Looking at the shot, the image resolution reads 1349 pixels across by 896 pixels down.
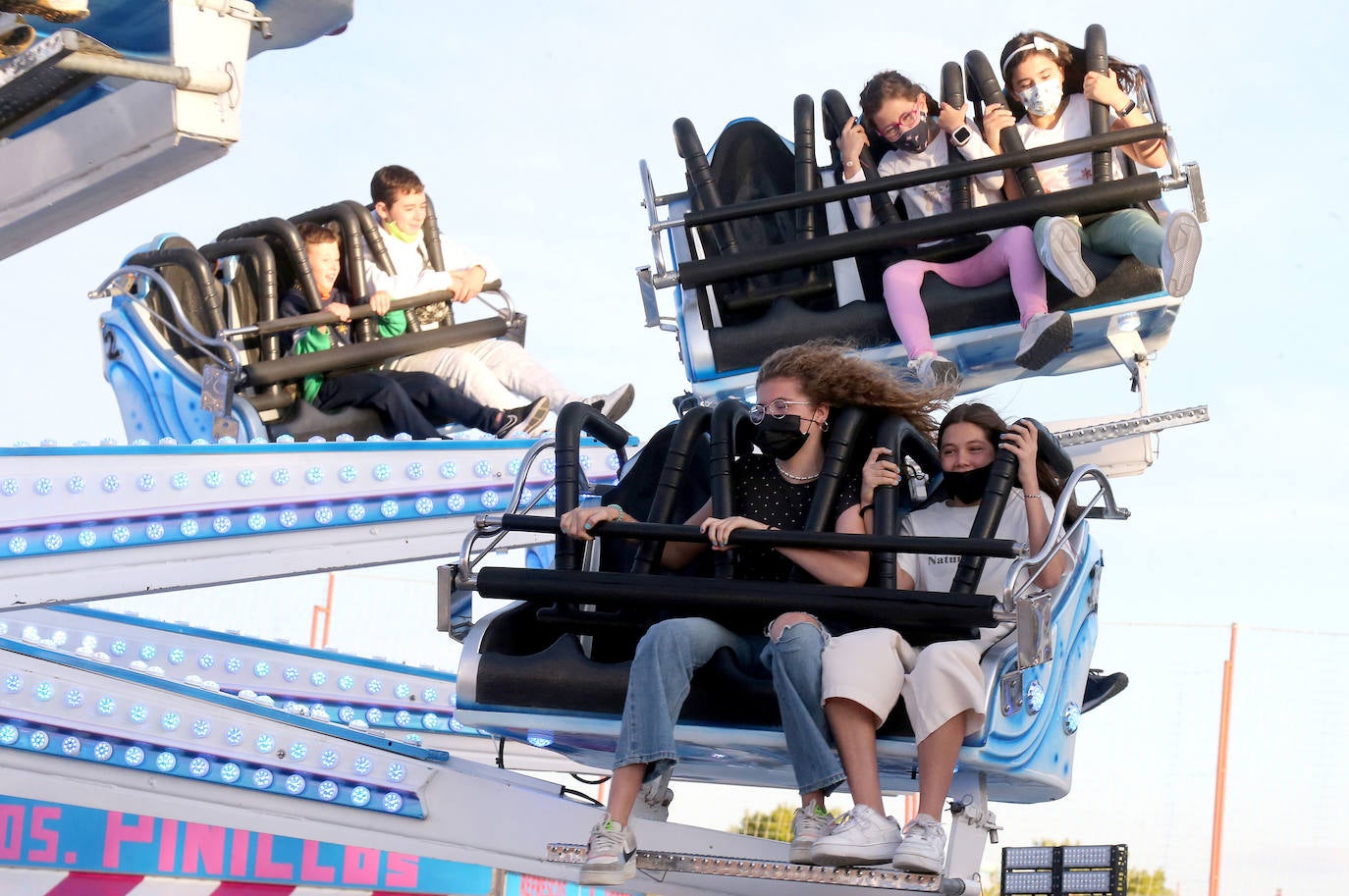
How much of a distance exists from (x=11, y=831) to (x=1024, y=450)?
2.65 meters

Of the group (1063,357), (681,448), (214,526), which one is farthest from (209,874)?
(1063,357)

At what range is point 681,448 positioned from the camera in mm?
3477

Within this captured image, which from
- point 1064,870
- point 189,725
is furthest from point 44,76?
point 1064,870

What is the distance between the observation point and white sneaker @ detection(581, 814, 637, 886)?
9.45 ft

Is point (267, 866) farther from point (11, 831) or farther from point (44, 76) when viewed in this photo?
point (44, 76)

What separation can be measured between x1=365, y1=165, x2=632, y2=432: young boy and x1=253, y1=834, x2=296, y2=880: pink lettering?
156cm

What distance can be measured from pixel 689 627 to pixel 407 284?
275 centimetres

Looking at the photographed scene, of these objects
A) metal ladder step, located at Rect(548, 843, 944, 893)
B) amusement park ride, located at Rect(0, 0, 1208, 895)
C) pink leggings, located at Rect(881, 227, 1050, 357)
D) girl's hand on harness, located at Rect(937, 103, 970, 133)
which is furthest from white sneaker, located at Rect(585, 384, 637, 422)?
metal ladder step, located at Rect(548, 843, 944, 893)

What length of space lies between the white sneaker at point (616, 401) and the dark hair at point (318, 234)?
1.25 metres

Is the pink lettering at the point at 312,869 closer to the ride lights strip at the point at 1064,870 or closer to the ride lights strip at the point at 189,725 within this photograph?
the ride lights strip at the point at 189,725

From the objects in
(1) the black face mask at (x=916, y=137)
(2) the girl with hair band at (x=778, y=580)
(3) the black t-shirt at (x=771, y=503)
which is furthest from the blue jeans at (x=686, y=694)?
(1) the black face mask at (x=916, y=137)

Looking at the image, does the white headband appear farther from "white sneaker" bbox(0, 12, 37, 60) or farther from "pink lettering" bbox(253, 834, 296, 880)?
"white sneaker" bbox(0, 12, 37, 60)

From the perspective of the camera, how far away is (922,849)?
2771 millimetres

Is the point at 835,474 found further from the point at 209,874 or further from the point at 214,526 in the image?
the point at 209,874
